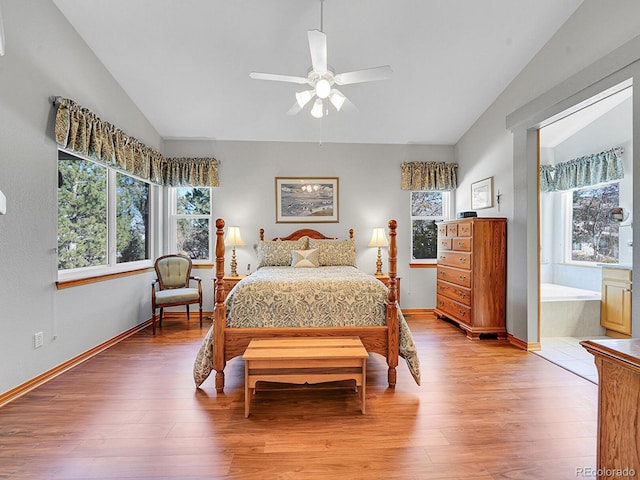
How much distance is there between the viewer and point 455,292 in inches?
166

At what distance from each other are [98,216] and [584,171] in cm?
644

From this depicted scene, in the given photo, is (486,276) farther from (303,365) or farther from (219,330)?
(219,330)

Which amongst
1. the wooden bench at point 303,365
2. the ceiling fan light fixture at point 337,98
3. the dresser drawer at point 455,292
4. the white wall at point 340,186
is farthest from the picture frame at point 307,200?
the wooden bench at point 303,365


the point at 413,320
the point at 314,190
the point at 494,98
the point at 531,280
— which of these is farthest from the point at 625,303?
the point at 314,190

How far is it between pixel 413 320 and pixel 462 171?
7.98 feet

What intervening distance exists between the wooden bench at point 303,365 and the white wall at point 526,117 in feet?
7.70

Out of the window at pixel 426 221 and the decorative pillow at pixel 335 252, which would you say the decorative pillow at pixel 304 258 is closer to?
the decorative pillow at pixel 335 252

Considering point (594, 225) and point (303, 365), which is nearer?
point (303, 365)

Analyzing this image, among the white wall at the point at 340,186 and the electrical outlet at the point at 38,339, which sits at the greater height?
the white wall at the point at 340,186

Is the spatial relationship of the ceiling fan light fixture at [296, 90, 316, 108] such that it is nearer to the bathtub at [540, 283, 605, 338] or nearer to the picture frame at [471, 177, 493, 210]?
the picture frame at [471, 177, 493, 210]

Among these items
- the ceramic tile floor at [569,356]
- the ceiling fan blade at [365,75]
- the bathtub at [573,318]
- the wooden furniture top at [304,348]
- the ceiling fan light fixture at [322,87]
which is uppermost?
the ceiling fan blade at [365,75]

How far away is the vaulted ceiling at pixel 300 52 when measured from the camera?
2.85 metres

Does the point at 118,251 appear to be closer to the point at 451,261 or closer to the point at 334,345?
the point at 334,345

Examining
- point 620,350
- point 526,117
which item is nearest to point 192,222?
point 526,117
